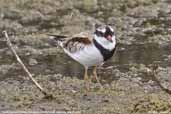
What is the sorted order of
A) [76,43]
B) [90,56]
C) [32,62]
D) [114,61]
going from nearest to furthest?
[90,56] → [76,43] → [32,62] → [114,61]

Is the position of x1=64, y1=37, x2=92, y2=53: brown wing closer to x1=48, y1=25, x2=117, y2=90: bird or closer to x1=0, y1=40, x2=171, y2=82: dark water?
x1=48, y1=25, x2=117, y2=90: bird

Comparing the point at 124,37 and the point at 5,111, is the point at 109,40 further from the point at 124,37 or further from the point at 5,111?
the point at 124,37

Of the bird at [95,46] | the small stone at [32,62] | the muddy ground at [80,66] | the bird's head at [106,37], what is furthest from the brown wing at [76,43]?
the small stone at [32,62]

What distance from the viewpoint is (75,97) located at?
28.4 ft

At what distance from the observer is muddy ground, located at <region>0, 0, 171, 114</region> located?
8.28 metres

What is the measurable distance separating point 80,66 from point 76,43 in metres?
1.79

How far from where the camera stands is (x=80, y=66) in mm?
10516

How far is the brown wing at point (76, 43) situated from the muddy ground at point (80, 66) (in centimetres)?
59

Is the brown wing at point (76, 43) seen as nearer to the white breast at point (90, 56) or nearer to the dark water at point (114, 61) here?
the white breast at point (90, 56)

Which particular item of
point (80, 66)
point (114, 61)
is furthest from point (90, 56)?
point (114, 61)

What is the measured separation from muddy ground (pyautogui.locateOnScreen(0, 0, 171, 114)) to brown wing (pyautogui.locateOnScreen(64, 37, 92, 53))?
A: 1.93ft

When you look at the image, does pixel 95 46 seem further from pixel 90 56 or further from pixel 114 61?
pixel 114 61

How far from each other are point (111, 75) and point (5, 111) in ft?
8.02

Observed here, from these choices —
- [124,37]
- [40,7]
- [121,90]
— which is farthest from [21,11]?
[121,90]
